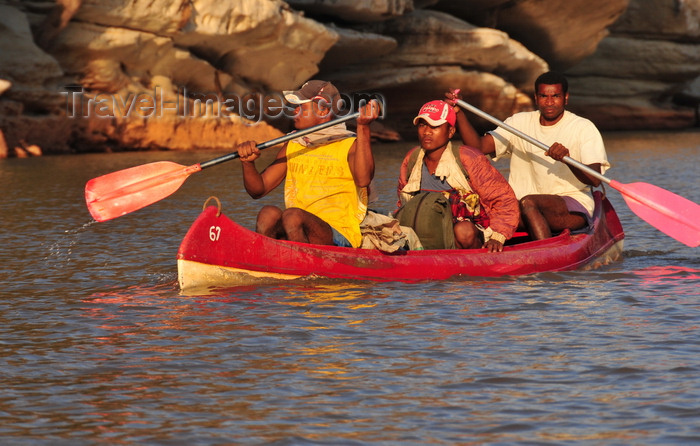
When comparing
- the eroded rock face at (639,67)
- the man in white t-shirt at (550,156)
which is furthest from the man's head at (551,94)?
the eroded rock face at (639,67)

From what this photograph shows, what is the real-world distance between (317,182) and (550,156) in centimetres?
165

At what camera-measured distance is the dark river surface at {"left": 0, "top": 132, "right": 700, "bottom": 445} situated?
13.4 feet

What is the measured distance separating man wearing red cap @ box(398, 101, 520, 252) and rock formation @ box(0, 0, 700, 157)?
13.3 meters

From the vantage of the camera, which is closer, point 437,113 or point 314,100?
point 314,100

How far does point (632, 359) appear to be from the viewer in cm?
497

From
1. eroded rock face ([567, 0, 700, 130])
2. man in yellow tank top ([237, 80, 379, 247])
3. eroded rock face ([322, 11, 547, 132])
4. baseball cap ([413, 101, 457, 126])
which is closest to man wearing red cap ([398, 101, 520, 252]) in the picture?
baseball cap ([413, 101, 457, 126])

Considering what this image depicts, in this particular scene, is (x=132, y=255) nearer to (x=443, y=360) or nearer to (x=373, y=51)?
(x=443, y=360)

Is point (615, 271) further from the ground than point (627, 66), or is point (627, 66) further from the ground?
point (627, 66)

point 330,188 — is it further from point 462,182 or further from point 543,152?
point 543,152

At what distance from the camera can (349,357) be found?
16.8 feet

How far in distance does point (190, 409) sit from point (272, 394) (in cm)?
36

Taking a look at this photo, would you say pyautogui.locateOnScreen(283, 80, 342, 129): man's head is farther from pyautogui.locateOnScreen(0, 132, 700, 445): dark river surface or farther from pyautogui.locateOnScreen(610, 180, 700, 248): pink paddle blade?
pyautogui.locateOnScreen(610, 180, 700, 248): pink paddle blade

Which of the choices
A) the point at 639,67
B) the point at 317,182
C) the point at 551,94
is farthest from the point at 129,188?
the point at 639,67

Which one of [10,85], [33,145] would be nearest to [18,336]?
[10,85]
